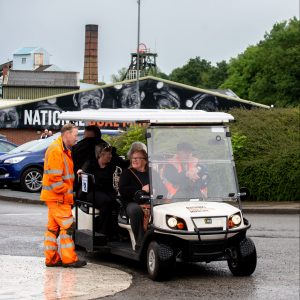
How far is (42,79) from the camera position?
80.9 metres

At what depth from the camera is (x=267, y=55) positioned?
260ft

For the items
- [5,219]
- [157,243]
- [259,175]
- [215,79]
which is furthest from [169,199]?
[215,79]

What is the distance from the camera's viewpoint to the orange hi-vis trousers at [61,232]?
1057 cm

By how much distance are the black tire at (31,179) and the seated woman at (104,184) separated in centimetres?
1195

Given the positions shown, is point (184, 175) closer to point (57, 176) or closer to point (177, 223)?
point (177, 223)

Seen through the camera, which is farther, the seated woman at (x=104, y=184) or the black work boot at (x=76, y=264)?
the seated woman at (x=104, y=184)

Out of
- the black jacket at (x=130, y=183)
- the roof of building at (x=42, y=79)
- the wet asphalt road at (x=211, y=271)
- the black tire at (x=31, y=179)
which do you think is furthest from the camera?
the roof of building at (x=42, y=79)

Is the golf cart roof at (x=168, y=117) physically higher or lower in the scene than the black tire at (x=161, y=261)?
higher

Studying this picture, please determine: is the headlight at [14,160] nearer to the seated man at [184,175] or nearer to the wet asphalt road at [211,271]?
the wet asphalt road at [211,271]

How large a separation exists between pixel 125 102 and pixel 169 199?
148 ft

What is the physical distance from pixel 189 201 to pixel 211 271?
1158 millimetres

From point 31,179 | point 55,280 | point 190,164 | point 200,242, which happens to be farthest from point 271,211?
point 55,280

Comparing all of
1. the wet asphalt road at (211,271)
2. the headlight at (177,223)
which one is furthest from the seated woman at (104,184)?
the headlight at (177,223)

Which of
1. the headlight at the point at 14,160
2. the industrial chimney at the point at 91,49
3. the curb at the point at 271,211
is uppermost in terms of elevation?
the industrial chimney at the point at 91,49
